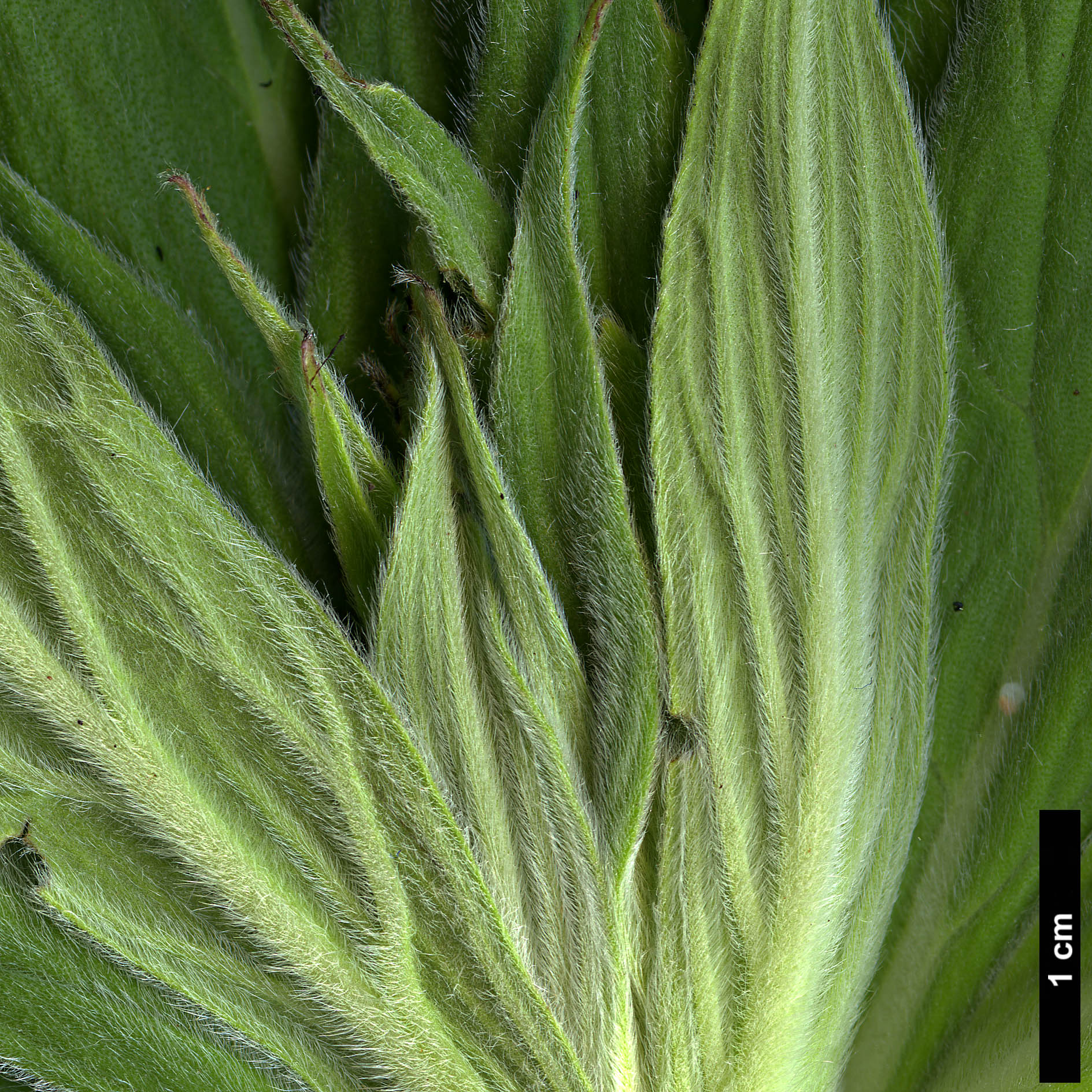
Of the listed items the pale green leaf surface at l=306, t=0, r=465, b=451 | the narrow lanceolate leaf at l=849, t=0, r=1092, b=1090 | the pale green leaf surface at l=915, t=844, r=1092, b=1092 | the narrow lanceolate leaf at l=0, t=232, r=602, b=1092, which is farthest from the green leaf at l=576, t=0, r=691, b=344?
the pale green leaf surface at l=915, t=844, r=1092, b=1092

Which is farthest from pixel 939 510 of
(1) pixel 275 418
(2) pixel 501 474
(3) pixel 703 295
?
(1) pixel 275 418

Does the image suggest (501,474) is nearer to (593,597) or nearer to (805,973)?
(593,597)

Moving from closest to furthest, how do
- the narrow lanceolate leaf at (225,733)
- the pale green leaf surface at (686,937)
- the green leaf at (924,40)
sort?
1. the narrow lanceolate leaf at (225,733)
2. the pale green leaf surface at (686,937)
3. the green leaf at (924,40)

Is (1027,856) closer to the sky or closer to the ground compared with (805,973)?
closer to the sky

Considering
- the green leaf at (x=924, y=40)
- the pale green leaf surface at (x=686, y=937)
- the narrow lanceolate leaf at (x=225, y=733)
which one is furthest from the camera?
the green leaf at (x=924, y=40)

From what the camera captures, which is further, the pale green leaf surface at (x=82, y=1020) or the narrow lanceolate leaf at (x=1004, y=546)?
the narrow lanceolate leaf at (x=1004, y=546)

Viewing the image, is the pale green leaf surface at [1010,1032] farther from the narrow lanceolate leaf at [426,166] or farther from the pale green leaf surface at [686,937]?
the narrow lanceolate leaf at [426,166]

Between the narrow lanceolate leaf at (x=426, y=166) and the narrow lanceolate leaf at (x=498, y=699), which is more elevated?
the narrow lanceolate leaf at (x=426, y=166)

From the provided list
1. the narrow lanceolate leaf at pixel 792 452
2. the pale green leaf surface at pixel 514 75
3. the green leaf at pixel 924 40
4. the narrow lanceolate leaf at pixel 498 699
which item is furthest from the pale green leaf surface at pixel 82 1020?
the green leaf at pixel 924 40

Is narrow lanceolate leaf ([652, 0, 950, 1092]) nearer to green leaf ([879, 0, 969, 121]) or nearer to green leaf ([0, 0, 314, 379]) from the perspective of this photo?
green leaf ([879, 0, 969, 121])
